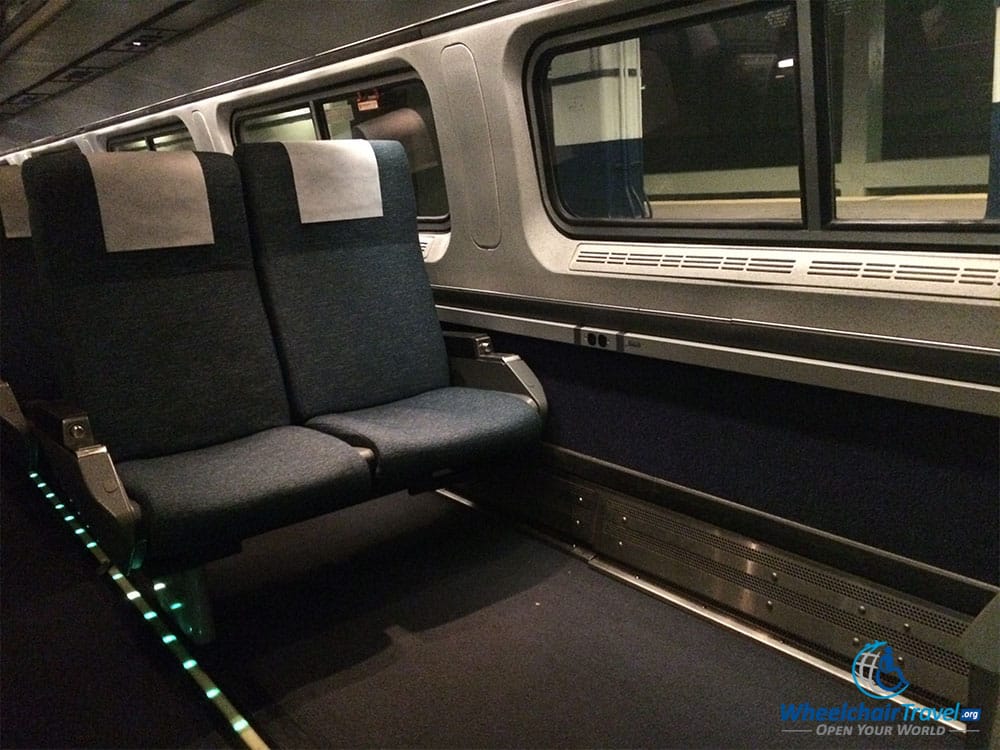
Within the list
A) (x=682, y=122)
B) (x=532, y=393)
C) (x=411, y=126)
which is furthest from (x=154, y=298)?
(x=682, y=122)

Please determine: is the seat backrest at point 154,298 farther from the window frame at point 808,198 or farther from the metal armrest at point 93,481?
the window frame at point 808,198

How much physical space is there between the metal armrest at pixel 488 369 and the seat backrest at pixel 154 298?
838 millimetres

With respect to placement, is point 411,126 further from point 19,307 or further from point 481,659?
point 481,659

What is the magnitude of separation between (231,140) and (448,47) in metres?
2.96

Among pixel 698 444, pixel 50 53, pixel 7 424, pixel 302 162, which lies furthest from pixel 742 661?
pixel 50 53

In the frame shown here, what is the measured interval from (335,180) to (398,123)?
1.21 metres

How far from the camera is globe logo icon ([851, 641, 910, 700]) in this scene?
2.28 meters

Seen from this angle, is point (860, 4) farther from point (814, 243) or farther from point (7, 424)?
point (7, 424)

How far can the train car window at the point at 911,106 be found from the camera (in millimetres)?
2324

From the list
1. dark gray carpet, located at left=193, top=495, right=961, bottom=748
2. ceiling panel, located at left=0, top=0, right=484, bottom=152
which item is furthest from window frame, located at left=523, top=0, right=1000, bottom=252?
dark gray carpet, located at left=193, top=495, right=961, bottom=748

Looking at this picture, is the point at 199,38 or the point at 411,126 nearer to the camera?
the point at 199,38

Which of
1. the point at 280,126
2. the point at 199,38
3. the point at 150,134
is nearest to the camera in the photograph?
the point at 199,38

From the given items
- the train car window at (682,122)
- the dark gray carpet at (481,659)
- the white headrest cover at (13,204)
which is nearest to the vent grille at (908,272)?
the train car window at (682,122)

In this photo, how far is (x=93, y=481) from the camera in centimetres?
234
